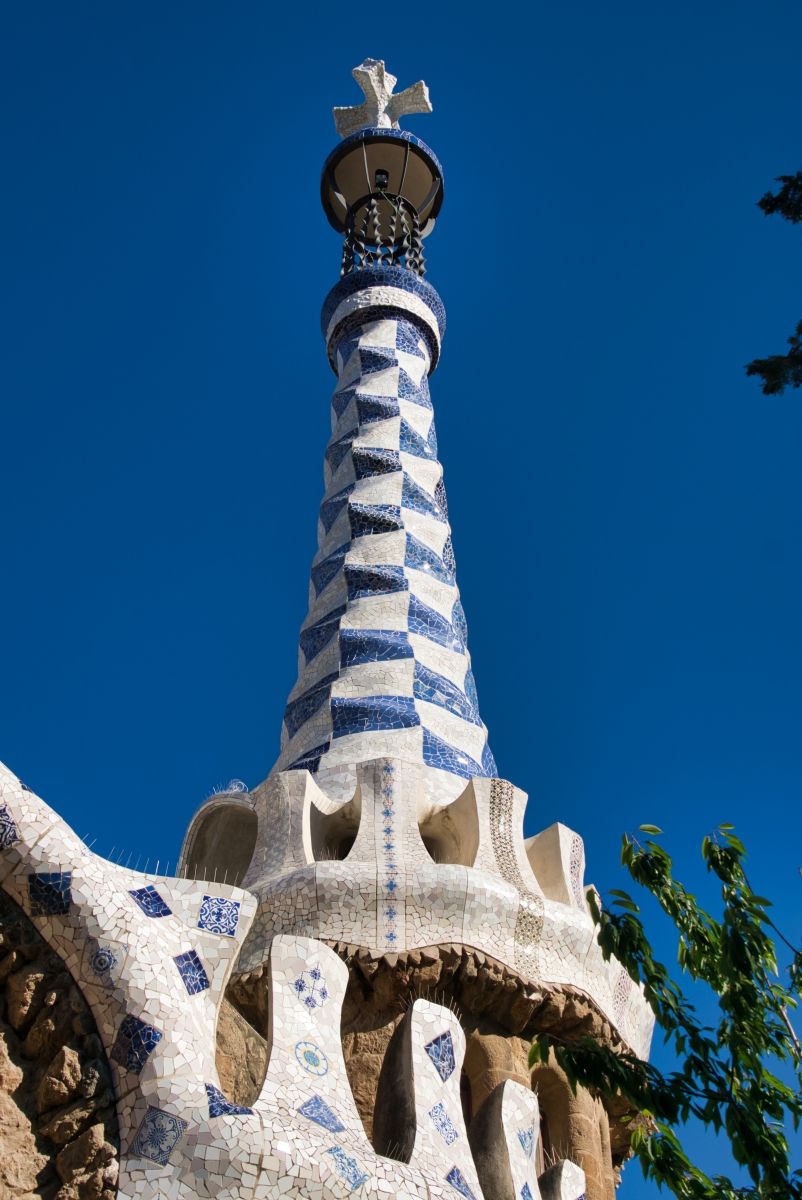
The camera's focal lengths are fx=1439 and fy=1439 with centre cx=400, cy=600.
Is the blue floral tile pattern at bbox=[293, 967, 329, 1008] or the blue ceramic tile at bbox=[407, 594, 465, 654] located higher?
the blue ceramic tile at bbox=[407, 594, 465, 654]

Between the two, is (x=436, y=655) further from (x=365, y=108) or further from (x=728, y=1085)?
(x=365, y=108)

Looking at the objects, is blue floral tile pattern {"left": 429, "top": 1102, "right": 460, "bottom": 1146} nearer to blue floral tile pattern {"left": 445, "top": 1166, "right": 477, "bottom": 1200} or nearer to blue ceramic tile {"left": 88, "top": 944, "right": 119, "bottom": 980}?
blue floral tile pattern {"left": 445, "top": 1166, "right": 477, "bottom": 1200}

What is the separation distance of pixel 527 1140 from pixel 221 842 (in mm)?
2668

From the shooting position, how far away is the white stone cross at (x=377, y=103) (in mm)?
12047

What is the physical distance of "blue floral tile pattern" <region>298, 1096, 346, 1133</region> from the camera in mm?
3893

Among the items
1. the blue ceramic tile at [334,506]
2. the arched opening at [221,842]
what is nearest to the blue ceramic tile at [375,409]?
the blue ceramic tile at [334,506]

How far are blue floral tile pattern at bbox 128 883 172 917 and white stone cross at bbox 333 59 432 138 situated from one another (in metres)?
9.16

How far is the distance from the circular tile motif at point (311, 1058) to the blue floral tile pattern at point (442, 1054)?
1.39ft

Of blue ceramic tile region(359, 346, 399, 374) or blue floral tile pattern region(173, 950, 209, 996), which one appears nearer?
blue floral tile pattern region(173, 950, 209, 996)

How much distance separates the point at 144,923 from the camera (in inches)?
157

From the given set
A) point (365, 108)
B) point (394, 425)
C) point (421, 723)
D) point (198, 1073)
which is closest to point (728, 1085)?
point (198, 1073)

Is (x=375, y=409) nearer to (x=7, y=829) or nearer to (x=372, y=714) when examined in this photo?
(x=372, y=714)

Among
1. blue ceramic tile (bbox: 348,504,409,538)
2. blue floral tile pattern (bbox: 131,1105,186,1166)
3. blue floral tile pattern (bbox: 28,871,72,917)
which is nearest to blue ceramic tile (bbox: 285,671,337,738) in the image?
blue ceramic tile (bbox: 348,504,409,538)

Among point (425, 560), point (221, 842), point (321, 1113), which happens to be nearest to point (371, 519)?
point (425, 560)
